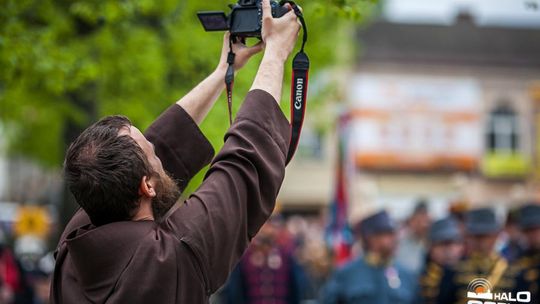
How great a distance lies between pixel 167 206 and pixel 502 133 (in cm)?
Answer: 3347

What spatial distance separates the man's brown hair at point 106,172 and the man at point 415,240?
30.1 ft

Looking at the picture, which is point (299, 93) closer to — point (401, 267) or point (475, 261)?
point (475, 261)

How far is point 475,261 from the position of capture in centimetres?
777

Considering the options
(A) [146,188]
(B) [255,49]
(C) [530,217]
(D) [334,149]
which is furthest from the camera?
(D) [334,149]

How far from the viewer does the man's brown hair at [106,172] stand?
10.2 feet

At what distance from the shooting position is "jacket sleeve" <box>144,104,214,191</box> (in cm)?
375

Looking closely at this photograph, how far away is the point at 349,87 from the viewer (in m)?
35.0

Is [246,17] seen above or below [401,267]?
above

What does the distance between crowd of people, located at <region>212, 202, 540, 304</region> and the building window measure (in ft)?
79.5

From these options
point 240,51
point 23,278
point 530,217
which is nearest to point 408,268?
point 530,217

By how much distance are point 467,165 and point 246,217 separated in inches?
1283

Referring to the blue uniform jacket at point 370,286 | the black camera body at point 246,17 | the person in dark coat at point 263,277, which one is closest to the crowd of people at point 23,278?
the person in dark coat at point 263,277

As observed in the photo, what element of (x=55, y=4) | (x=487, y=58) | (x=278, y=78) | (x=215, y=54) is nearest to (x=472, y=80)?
(x=487, y=58)

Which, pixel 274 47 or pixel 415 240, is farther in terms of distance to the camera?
pixel 415 240
